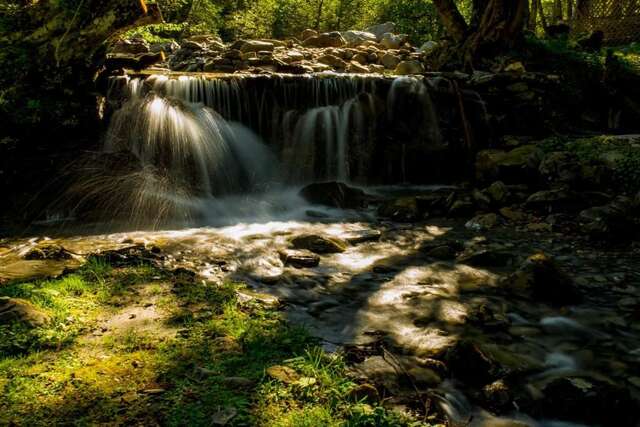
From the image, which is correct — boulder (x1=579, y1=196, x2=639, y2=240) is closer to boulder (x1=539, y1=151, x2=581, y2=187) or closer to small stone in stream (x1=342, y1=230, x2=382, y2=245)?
boulder (x1=539, y1=151, x2=581, y2=187)

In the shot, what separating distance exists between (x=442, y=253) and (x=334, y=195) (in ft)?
12.8

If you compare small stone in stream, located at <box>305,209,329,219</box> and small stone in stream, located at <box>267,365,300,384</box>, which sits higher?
small stone in stream, located at <box>267,365,300,384</box>

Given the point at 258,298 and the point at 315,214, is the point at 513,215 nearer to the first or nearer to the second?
the point at 315,214

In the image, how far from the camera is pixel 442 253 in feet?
21.8

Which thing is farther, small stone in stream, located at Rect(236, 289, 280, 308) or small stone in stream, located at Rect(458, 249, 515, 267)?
small stone in stream, located at Rect(458, 249, 515, 267)

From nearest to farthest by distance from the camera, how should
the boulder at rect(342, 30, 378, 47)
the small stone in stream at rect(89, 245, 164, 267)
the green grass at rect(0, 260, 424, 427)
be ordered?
the green grass at rect(0, 260, 424, 427)
the small stone in stream at rect(89, 245, 164, 267)
the boulder at rect(342, 30, 378, 47)

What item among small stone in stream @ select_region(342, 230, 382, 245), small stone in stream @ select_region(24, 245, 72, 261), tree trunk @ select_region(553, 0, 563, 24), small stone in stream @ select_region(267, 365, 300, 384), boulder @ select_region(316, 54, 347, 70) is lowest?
small stone in stream @ select_region(342, 230, 382, 245)

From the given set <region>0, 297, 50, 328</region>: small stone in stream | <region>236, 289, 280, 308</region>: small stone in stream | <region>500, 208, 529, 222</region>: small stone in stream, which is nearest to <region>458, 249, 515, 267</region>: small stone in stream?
<region>500, 208, 529, 222</region>: small stone in stream

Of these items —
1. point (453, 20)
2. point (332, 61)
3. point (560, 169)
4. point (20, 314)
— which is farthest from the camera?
point (332, 61)

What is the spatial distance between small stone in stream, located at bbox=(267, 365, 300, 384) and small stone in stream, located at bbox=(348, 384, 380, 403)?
40cm

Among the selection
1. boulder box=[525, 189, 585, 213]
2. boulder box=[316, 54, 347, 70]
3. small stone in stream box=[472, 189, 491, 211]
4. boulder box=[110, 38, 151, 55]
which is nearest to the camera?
boulder box=[525, 189, 585, 213]

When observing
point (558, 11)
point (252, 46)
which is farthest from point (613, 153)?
point (558, 11)

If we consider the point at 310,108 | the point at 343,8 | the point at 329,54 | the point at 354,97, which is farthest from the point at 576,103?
the point at 343,8

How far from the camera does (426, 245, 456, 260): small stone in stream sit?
6.61 m
